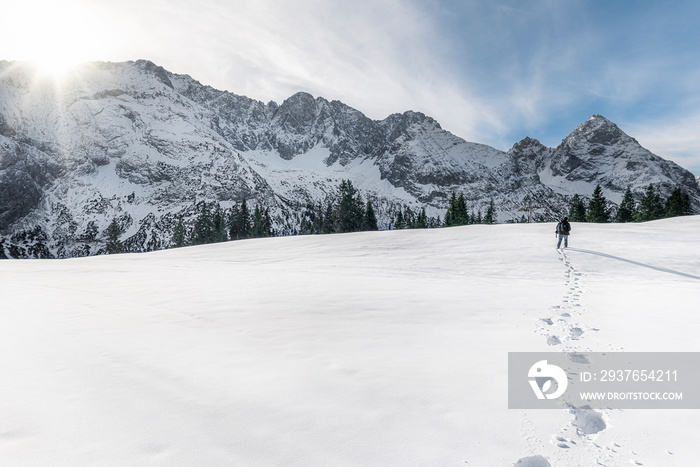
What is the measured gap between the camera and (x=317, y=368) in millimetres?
4594

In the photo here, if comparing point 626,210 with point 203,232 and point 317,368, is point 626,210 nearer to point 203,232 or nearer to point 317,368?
point 317,368

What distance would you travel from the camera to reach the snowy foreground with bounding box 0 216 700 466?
2.92m

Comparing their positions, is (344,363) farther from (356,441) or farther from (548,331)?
(548,331)

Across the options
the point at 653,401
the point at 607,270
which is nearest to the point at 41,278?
the point at 653,401

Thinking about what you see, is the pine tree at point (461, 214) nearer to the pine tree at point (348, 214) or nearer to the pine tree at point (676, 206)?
the pine tree at point (348, 214)

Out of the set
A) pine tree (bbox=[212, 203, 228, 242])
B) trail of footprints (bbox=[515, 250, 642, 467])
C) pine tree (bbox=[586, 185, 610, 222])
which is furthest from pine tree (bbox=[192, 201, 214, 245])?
pine tree (bbox=[586, 185, 610, 222])

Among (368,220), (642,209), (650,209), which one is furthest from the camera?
(642,209)

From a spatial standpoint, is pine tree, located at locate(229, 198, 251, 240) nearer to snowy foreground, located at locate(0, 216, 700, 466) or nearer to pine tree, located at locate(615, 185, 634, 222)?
snowy foreground, located at locate(0, 216, 700, 466)

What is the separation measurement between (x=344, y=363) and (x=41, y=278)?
588 inches

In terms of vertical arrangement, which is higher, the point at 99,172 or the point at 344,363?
the point at 99,172

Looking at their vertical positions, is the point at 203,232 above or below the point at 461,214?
below

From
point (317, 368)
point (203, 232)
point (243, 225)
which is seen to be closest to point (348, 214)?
point (243, 225)

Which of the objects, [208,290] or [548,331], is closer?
[548,331]

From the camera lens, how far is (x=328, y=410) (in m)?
3.51
